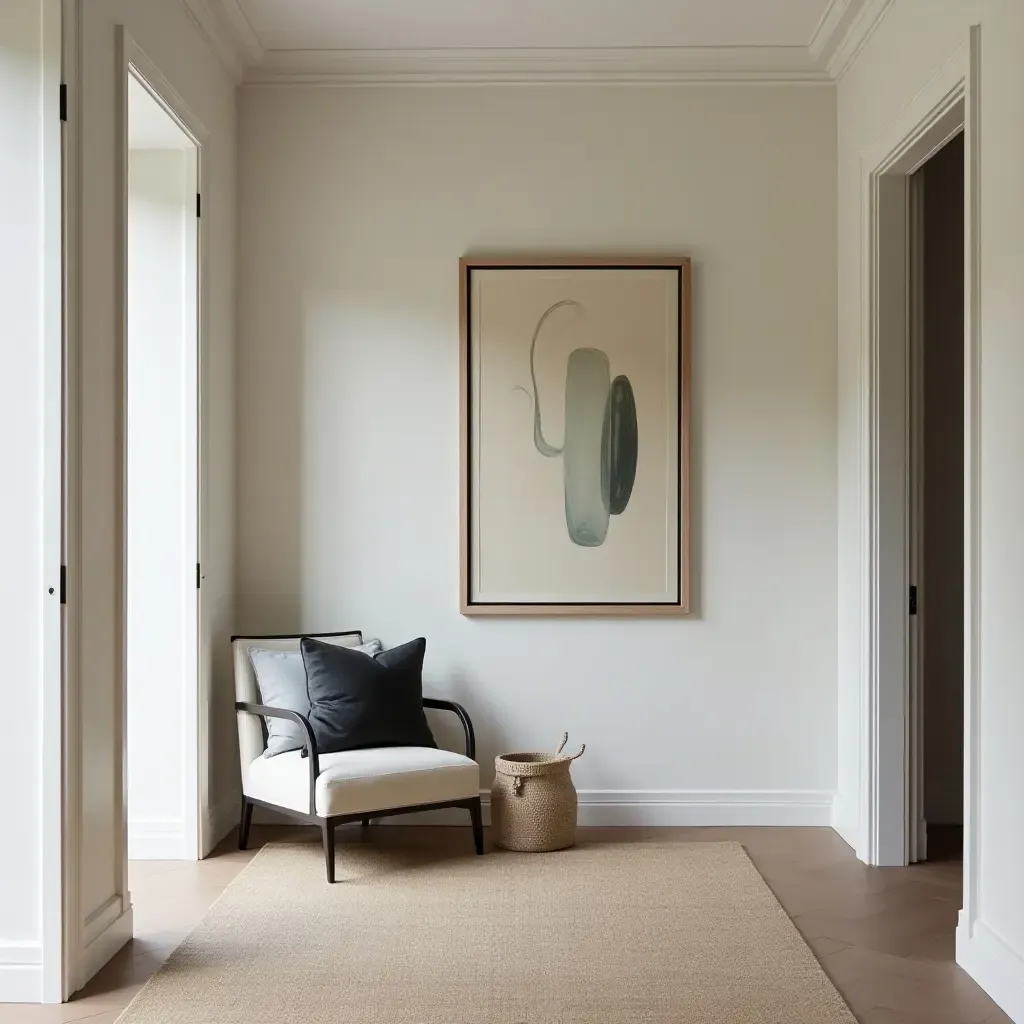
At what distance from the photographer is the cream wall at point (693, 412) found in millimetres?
4574

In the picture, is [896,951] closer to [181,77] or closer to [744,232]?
[744,232]

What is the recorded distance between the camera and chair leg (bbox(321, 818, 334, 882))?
3.75 m

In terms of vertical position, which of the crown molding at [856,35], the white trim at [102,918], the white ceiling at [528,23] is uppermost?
the white ceiling at [528,23]

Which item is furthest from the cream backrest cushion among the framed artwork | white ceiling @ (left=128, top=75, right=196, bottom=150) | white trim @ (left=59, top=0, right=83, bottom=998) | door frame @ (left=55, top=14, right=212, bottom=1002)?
white ceiling @ (left=128, top=75, right=196, bottom=150)

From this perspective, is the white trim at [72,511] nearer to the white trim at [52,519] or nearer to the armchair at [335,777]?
the white trim at [52,519]

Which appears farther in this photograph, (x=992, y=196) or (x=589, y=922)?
(x=589, y=922)

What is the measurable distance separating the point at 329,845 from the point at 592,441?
1839 millimetres

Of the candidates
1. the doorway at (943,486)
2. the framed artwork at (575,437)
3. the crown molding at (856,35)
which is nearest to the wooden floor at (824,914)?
the doorway at (943,486)

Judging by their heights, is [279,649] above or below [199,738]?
above

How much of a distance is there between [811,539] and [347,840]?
A: 2.16 m

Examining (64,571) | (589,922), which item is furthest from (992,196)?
(64,571)

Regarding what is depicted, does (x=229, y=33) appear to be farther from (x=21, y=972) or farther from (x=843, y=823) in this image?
(x=843, y=823)

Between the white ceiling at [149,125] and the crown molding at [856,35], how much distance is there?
94.1 inches

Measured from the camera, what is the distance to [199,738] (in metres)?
4.10
